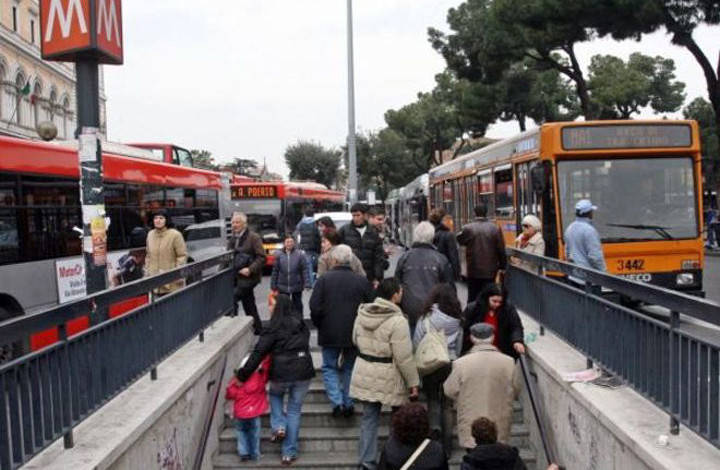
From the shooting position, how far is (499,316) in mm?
7062

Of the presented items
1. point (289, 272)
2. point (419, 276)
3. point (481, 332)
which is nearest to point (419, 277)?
point (419, 276)

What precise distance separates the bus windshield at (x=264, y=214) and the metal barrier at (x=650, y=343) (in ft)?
57.1

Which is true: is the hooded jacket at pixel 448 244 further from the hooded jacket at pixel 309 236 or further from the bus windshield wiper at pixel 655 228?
the hooded jacket at pixel 309 236

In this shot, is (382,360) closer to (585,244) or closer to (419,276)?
(419,276)

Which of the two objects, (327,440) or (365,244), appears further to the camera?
(365,244)

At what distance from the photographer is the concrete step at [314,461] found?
7148 millimetres

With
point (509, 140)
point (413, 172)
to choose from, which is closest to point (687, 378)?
point (509, 140)

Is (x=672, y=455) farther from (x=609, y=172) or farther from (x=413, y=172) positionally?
(x=413, y=172)

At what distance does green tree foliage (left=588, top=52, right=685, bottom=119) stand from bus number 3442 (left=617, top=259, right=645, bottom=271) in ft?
158

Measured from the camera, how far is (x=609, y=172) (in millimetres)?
11227

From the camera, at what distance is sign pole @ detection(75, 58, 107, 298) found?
6.60 metres

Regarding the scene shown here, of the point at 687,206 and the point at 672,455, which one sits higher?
the point at 687,206

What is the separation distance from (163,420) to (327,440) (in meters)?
2.26

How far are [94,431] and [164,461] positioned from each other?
3.22 feet
